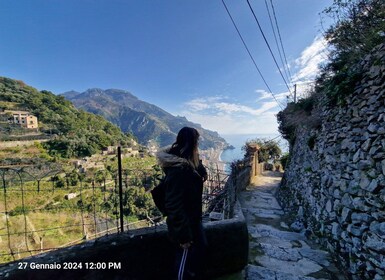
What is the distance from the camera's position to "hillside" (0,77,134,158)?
48.5 m

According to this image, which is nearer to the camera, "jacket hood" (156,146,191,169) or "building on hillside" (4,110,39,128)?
"jacket hood" (156,146,191,169)

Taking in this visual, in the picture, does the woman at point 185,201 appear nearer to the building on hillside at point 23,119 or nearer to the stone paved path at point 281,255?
the stone paved path at point 281,255

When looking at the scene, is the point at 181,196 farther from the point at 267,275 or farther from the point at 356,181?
the point at 356,181

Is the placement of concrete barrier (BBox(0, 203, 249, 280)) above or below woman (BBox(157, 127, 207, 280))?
below

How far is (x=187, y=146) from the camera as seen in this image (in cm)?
180

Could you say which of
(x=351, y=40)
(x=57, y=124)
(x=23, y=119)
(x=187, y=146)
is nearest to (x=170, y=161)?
(x=187, y=146)

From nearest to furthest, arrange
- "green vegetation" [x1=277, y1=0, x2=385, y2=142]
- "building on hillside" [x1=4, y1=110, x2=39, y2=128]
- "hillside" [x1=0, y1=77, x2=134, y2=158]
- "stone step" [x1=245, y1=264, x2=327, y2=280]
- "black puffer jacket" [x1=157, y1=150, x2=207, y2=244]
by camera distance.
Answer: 1. "black puffer jacket" [x1=157, y1=150, x2=207, y2=244]
2. "stone step" [x1=245, y1=264, x2=327, y2=280]
3. "green vegetation" [x1=277, y1=0, x2=385, y2=142]
4. "hillside" [x1=0, y1=77, x2=134, y2=158]
5. "building on hillside" [x1=4, y1=110, x2=39, y2=128]

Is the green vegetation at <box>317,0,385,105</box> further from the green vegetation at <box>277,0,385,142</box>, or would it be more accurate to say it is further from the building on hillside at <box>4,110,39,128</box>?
the building on hillside at <box>4,110,39,128</box>

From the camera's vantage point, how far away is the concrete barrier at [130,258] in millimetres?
1648

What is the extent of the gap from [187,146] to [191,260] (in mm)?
956

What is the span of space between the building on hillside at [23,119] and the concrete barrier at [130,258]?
6810 cm

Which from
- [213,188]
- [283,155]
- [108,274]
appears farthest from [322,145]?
[283,155]

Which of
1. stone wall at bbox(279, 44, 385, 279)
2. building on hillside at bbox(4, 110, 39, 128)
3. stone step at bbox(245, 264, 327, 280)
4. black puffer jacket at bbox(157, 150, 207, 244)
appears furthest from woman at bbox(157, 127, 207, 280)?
building on hillside at bbox(4, 110, 39, 128)

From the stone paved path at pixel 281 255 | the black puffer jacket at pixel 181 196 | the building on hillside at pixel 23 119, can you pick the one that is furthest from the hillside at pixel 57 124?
the black puffer jacket at pixel 181 196
